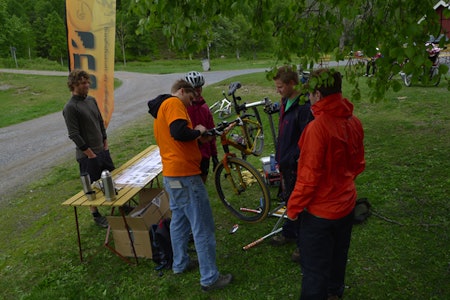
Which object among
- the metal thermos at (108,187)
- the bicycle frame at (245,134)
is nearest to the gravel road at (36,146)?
the metal thermos at (108,187)

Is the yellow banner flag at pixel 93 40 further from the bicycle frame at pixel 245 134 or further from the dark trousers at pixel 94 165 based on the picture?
the bicycle frame at pixel 245 134

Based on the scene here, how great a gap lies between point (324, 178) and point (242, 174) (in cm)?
262

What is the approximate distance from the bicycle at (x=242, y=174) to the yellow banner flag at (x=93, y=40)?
2.06 metres

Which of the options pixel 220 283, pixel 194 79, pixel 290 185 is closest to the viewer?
pixel 220 283

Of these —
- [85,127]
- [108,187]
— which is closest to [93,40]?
[85,127]

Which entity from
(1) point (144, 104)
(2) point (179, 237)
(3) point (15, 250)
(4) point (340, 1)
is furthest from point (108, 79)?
(1) point (144, 104)

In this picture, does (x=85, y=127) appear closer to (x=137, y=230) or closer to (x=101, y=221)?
(x=101, y=221)

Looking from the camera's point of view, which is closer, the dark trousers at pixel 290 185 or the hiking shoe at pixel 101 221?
A: the dark trousers at pixel 290 185

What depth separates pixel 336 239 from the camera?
9.00 feet

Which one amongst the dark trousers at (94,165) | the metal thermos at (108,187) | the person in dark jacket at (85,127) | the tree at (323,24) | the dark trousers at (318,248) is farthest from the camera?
the dark trousers at (94,165)

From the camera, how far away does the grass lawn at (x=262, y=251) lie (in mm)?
3441

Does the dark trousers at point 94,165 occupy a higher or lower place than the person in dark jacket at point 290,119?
lower

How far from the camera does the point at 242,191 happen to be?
5.24 m

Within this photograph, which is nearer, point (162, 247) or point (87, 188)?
point (87, 188)
